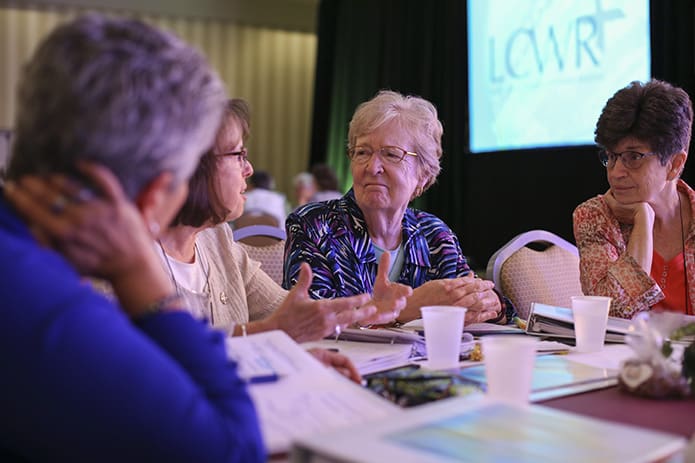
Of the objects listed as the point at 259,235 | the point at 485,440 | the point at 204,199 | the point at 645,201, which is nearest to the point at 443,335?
the point at 485,440

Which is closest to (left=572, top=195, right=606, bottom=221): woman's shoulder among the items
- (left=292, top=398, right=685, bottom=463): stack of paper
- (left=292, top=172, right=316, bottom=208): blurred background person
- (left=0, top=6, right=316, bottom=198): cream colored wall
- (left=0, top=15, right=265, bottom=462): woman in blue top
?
(left=292, top=398, right=685, bottom=463): stack of paper

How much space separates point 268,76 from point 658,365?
8.82 metres

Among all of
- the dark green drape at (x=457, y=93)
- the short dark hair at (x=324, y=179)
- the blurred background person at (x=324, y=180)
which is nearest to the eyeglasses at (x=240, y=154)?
the dark green drape at (x=457, y=93)

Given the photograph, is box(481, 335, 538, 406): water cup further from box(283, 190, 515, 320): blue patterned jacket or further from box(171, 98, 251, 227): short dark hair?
box(283, 190, 515, 320): blue patterned jacket

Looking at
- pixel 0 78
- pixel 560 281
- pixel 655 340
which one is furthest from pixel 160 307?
pixel 0 78

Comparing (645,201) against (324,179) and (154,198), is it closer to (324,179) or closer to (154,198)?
(154,198)

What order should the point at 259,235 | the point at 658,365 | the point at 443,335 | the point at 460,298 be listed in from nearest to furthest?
1. the point at 658,365
2. the point at 443,335
3. the point at 460,298
4. the point at 259,235

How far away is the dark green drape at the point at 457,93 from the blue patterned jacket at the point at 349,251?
9.34ft

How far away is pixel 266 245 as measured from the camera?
2.81m

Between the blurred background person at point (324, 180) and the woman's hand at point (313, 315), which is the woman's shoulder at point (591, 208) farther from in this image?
the blurred background person at point (324, 180)

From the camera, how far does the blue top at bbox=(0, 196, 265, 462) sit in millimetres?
722

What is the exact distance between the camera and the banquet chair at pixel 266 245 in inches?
101

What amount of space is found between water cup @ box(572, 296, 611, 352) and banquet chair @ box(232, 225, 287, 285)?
1.23 m

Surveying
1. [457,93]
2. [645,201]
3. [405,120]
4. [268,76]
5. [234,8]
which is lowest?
[645,201]
